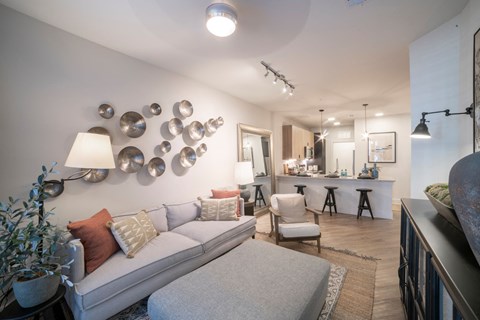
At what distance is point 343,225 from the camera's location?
4.08m

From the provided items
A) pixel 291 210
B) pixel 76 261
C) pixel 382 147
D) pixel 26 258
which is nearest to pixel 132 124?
pixel 76 261

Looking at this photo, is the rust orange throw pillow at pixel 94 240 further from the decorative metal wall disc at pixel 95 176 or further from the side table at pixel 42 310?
the decorative metal wall disc at pixel 95 176

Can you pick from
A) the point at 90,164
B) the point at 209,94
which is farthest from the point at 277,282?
the point at 209,94

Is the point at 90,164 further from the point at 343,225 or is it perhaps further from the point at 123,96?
the point at 343,225

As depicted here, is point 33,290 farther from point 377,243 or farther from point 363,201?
point 363,201

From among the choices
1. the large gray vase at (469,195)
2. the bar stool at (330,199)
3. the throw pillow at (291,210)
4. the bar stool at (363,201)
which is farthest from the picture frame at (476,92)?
the bar stool at (330,199)

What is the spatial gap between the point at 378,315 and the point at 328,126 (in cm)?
712

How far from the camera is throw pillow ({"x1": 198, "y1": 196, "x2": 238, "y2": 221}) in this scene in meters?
2.96

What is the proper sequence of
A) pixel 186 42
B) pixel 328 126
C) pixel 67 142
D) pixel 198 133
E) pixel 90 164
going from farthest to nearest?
pixel 328 126, pixel 198 133, pixel 186 42, pixel 67 142, pixel 90 164

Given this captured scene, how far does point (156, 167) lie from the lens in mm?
2830

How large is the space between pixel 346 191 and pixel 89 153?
17.0 ft

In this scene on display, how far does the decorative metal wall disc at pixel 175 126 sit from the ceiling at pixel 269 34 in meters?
0.76

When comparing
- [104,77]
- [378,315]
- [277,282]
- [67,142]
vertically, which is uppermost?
[104,77]

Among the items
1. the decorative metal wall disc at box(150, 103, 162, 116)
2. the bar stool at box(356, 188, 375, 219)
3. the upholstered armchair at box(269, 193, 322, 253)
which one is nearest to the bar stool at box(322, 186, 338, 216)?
the bar stool at box(356, 188, 375, 219)
